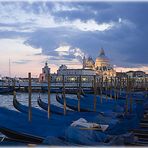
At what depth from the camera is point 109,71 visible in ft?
324

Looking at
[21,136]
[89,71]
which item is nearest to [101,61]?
[89,71]

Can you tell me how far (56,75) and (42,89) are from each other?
55276 millimetres

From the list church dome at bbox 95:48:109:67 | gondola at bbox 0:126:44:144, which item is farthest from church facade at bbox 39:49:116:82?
gondola at bbox 0:126:44:144

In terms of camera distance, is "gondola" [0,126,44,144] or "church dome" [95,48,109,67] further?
"church dome" [95,48,109,67]

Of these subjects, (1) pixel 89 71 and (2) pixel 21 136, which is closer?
(2) pixel 21 136

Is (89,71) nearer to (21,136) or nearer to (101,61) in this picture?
(101,61)

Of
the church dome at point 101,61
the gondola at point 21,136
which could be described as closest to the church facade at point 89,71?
the church dome at point 101,61

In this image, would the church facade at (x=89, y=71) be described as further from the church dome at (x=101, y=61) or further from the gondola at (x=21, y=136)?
the gondola at (x=21, y=136)

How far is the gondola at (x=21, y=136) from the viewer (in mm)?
8539

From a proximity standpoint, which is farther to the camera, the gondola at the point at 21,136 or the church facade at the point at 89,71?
the church facade at the point at 89,71

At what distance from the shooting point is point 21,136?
8.88 metres

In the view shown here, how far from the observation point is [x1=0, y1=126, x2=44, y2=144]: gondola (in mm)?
8539

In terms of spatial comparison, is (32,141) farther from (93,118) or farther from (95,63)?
(95,63)

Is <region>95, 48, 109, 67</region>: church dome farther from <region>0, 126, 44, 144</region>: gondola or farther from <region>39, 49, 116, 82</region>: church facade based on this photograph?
<region>0, 126, 44, 144</region>: gondola
